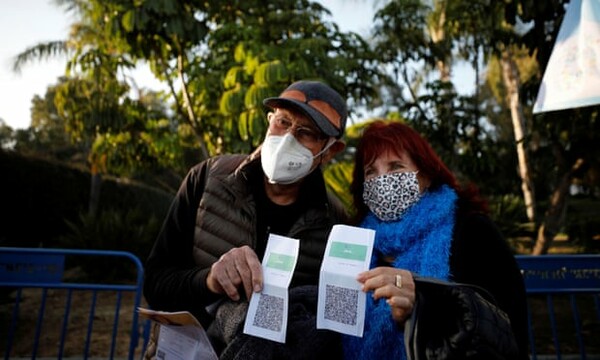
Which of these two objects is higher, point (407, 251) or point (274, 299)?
point (407, 251)

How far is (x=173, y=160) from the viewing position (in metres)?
10.6

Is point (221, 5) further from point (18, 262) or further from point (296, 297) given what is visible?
point (296, 297)

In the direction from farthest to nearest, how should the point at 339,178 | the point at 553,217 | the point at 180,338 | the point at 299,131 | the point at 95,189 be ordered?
the point at 95,189, the point at 339,178, the point at 553,217, the point at 299,131, the point at 180,338

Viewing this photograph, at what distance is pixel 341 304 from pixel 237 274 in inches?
13.7

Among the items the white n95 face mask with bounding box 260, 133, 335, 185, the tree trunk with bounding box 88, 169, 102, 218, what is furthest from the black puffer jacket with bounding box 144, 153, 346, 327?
the tree trunk with bounding box 88, 169, 102, 218

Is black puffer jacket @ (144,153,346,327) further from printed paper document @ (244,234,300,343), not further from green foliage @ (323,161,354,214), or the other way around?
green foliage @ (323,161,354,214)

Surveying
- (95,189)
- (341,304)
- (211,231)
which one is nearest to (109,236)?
(95,189)

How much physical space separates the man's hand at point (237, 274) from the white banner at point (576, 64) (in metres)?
1.80

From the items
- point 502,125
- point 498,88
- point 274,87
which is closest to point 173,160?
point 274,87

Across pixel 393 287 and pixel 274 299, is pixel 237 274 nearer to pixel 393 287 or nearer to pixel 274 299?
pixel 274 299

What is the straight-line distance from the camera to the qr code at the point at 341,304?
1.28m

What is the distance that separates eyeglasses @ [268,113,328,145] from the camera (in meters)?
1.80

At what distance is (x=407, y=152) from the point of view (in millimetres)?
1734

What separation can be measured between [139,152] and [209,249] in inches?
360
